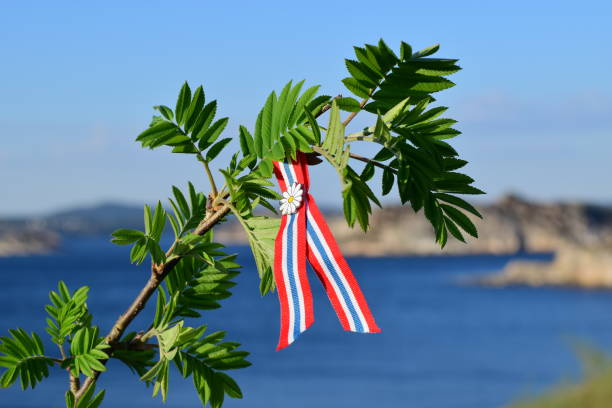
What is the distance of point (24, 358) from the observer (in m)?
1.44

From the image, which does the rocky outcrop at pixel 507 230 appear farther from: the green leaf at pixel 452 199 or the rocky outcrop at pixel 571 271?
the green leaf at pixel 452 199

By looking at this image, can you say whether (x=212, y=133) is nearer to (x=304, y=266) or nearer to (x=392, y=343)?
(x=304, y=266)

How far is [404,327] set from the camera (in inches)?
2391

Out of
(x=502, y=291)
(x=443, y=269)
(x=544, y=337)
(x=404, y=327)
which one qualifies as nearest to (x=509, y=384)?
(x=544, y=337)

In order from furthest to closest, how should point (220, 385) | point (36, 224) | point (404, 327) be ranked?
point (36, 224)
point (404, 327)
point (220, 385)

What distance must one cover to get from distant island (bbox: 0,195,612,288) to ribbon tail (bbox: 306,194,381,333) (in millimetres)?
63835

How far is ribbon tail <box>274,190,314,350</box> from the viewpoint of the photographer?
1.15 m

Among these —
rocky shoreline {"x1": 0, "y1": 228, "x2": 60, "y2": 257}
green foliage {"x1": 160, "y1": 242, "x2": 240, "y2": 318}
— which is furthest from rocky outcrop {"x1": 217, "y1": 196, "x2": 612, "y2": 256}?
green foliage {"x1": 160, "y1": 242, "x2": 240, "y2": 318}

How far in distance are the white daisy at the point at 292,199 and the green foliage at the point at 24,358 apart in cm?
55

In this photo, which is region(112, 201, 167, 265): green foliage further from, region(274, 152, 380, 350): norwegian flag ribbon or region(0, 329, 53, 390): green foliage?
region(0, 329, 53, 390): green foliage

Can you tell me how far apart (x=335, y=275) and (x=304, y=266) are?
47mm

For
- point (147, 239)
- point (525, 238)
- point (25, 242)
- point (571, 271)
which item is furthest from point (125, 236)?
point (25, 242)

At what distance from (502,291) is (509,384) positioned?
31515mm

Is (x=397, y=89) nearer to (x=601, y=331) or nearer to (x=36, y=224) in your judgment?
(x=601, y=331)
